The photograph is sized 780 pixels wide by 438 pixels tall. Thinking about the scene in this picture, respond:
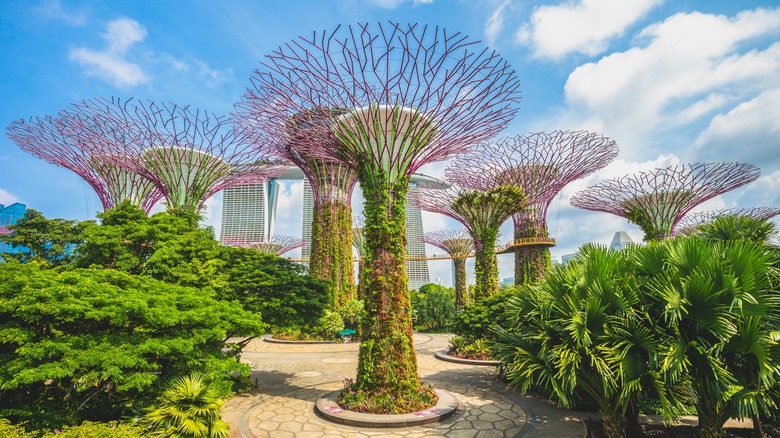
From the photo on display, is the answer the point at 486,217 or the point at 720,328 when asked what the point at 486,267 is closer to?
the point at 486,217

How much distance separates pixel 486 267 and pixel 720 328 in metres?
12.7

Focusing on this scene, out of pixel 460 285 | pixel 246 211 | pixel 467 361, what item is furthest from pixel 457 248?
pixel 246 211

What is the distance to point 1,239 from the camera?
14945 mm

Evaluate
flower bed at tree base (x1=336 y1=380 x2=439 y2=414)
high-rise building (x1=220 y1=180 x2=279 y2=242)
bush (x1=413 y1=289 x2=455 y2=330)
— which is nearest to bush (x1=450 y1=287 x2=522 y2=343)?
flower bed at tree base (x1=336 y1=380 x2=439 y2=414)

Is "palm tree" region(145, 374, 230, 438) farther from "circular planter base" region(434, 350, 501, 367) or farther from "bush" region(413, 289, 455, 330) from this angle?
"bush" region(413, 289, 455, 330)

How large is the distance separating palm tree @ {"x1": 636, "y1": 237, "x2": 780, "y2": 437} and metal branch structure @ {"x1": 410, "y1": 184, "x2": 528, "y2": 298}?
472 inches

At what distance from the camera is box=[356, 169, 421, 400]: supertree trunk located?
327 inches

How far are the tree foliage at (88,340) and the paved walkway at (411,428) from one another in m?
1.60

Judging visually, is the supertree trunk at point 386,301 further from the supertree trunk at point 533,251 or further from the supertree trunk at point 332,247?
the supertree trunk at point 533,251

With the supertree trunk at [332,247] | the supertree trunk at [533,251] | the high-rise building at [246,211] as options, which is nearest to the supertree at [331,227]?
the supertree trunk at [332,247]

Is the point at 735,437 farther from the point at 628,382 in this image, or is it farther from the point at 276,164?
the point at 276,164

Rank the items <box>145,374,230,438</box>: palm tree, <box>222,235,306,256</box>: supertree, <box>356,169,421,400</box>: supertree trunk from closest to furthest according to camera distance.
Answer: <box>145,374,230,438</box>: palm tree
<box>356,169,421,400</box>: supertree trunk
<box>222,235,306,256</box>: supertree

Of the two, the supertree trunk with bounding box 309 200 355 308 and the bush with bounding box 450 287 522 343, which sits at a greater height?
the supertree trunk with bounding box 309 200 355 308

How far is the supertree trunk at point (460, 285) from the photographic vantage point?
1325 inches
